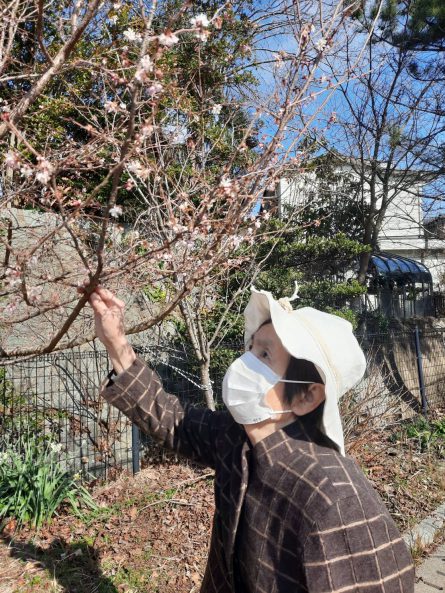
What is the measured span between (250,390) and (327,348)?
11.0 inches

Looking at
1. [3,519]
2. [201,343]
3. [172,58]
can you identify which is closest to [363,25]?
[172,58]

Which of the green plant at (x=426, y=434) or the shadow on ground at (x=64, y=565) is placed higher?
the green plant at (x=426, y=434)

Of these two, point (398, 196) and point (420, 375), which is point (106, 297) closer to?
point (420, 375)

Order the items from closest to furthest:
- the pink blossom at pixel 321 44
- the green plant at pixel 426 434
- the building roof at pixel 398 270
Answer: the pink blossom at pixel 321 44 → the green plant at pixel 426 434 → the building roof at pixel 398 270

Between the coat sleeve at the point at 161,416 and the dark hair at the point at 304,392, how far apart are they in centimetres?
39

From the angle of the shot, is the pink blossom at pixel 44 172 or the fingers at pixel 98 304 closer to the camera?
the pink blossom at pixel 44 172

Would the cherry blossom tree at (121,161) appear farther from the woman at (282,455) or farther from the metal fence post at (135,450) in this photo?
the metal fence post at (135,450)

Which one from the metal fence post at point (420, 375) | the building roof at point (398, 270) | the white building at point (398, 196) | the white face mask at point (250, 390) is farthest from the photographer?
the building roof at point (398, 270)

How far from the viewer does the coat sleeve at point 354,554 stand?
119 centimetres

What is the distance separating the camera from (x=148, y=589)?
3.20m

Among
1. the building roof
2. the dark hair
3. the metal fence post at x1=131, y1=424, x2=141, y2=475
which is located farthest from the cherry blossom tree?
the building roof

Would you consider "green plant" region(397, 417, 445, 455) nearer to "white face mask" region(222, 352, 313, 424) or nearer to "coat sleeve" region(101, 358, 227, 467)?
"coat sleeve" region(101, 358, 227, 467)

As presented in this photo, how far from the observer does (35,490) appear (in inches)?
153

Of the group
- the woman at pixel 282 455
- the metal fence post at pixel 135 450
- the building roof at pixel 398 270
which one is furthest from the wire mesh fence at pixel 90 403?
the building roof at pixel 398 270
